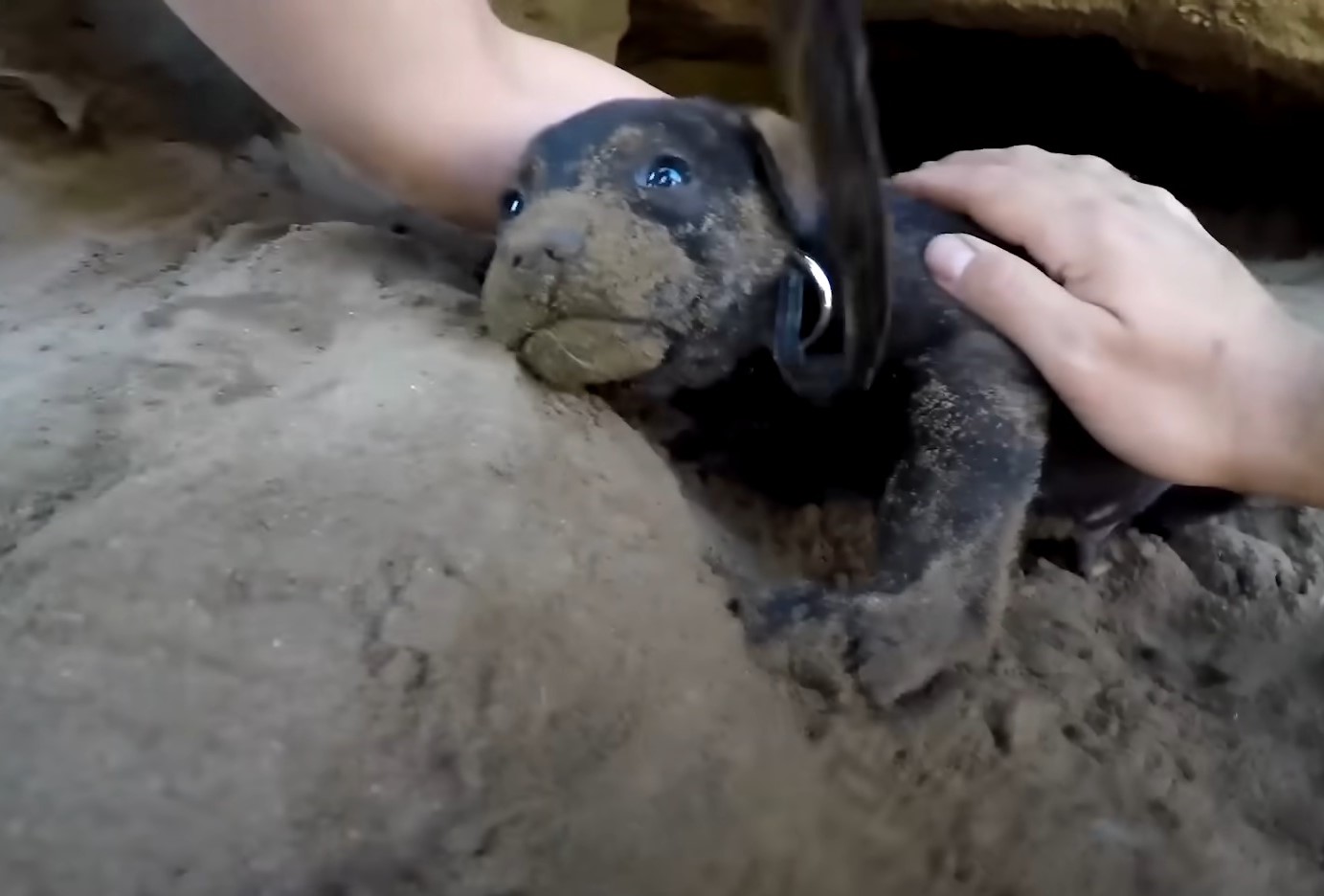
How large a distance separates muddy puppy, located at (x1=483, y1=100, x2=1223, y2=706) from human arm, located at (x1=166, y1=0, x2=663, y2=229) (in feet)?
0.32

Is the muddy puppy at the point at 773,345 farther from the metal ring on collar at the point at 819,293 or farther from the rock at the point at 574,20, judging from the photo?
the rock at the point at 574,20

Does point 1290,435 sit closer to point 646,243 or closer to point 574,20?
point 646,243

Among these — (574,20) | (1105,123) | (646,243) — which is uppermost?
(646,243)

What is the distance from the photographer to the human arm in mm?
880

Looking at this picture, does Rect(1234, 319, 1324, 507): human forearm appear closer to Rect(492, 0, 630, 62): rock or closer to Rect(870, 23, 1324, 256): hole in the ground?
Rect(870, 23, 1324, 256): hole in the ground

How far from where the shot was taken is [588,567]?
2.15ft

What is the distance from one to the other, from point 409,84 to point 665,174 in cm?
22

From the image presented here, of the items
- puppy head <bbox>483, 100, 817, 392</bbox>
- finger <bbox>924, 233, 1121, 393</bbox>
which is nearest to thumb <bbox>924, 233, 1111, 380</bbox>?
finger <bbox>924, 233, 1121, 393</bbox>

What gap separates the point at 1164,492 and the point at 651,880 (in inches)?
20.3

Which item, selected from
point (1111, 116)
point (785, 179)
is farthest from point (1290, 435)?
point (1111, 116)

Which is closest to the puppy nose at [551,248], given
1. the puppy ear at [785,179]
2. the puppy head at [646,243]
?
the puppy head at [646,243]

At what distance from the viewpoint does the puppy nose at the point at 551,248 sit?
748 millimetres

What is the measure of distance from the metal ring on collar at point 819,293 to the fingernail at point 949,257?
92mm

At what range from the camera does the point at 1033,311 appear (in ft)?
2.71
